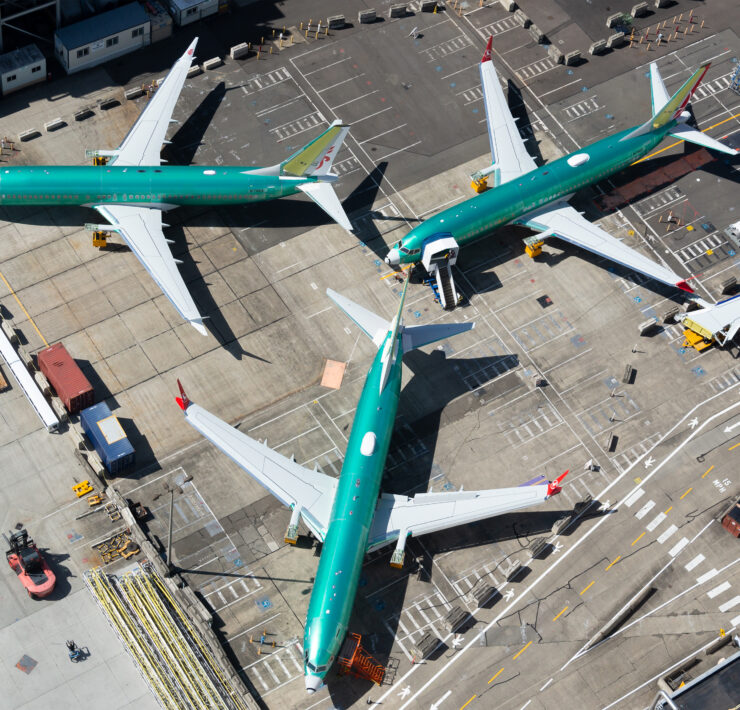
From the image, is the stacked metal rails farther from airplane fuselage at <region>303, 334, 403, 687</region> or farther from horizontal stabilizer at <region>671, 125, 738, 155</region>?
horizontal stabilizer at <region>671, 125, 738, 155</region>

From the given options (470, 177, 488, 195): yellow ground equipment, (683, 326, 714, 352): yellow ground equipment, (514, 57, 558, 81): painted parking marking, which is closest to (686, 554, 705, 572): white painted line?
(683, 326, 714, 352): yellow ground equipment

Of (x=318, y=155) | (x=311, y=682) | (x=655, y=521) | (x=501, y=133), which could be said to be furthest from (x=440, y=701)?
(x=501, y=133)

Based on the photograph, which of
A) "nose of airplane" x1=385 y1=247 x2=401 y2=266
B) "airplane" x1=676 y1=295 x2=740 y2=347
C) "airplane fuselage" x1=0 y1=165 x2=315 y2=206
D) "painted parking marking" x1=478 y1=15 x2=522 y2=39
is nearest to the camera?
"airplane fuselage" x1=0 y1=165 x2=315 y2=206

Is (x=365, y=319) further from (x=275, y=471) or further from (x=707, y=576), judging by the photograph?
(x=707, y=576)

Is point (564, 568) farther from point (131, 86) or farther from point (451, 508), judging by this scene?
point (131, 86)

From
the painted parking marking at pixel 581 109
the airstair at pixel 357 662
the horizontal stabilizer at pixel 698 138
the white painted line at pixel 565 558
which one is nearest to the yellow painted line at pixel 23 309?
the airstair at pixel 357 662

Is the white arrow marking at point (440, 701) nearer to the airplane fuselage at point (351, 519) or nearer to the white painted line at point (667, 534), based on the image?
the airplane fuselage at point (351, 519)
